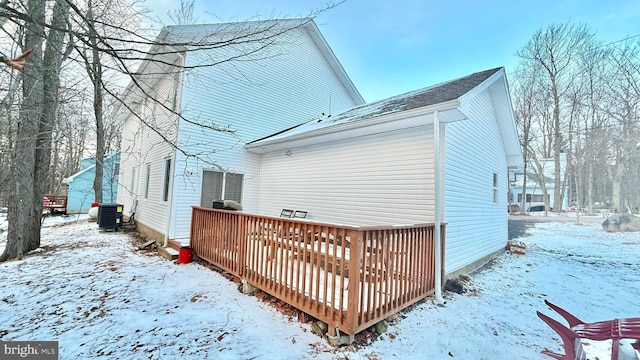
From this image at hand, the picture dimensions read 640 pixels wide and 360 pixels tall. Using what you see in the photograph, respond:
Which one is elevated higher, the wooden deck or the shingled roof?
the shingled roof

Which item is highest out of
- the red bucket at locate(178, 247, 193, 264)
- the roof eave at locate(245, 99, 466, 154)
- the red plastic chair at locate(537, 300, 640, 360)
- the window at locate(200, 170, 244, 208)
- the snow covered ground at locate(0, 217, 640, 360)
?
the roof eave at locate(245, 99, 466, 154)

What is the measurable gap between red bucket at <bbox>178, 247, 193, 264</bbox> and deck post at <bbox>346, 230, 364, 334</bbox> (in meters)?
4.62

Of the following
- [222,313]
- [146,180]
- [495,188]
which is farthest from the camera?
[146,180]

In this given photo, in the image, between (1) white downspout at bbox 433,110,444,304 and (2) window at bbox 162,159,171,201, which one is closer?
(1) white downspout at bbox 433,110,444,304

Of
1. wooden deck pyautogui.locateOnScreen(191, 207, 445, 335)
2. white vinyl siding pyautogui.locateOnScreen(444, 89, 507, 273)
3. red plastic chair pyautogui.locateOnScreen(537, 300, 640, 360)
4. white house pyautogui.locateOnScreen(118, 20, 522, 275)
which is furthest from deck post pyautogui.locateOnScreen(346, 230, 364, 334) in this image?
white vinyl siding pyautogui.locateOnScreen(444, 89, 507, 273)

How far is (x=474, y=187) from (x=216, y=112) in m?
7.66

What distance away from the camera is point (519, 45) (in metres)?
18.8

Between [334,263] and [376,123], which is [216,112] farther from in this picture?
[334,263]

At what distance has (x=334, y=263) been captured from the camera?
306 cm

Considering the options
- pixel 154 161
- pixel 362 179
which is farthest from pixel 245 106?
pixel 362 179

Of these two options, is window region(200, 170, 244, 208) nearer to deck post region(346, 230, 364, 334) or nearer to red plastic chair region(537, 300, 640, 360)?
deck post region(346, 230, 364, 334)

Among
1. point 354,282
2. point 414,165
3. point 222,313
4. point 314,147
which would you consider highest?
point 314,147

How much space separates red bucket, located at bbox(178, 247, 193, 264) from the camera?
5988mm

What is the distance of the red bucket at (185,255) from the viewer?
5.99 m
